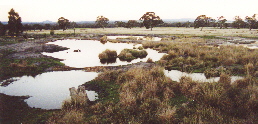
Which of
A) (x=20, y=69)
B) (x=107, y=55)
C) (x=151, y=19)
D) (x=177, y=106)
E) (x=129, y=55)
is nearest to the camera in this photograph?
(x=177, y=106)

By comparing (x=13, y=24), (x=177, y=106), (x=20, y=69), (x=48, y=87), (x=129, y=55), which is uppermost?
(x=13, y=24)

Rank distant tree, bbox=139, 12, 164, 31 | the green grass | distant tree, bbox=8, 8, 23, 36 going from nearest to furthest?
the green grass → distant tree, bbox=8, 8, 23, 36 → distant tree, bbox=139, 12, 164, 31

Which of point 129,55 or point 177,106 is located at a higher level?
point 129,55

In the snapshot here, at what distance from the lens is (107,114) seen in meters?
8.29

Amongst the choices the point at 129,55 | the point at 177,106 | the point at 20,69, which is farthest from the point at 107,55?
the point at 177,106

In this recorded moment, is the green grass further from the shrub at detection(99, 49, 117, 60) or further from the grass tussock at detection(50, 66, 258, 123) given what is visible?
the grass tussock at detection(50, 66, 258, 123)

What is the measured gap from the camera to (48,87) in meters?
13.8

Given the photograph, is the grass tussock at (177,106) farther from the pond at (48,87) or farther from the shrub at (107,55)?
the shrub at (107,55)

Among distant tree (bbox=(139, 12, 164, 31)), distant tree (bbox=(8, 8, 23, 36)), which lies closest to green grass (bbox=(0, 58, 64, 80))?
distant tree (bbox=(8, 8, 23, 36))

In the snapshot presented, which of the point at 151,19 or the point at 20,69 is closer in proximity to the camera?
the point at 20,69

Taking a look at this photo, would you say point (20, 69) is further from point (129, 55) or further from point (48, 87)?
point (129, 55)

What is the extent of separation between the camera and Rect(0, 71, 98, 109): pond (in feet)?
36.6

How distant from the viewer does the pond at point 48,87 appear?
11.1 meters

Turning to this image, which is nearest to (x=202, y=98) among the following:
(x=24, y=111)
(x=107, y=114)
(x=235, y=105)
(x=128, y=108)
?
(x=235, y=105)
